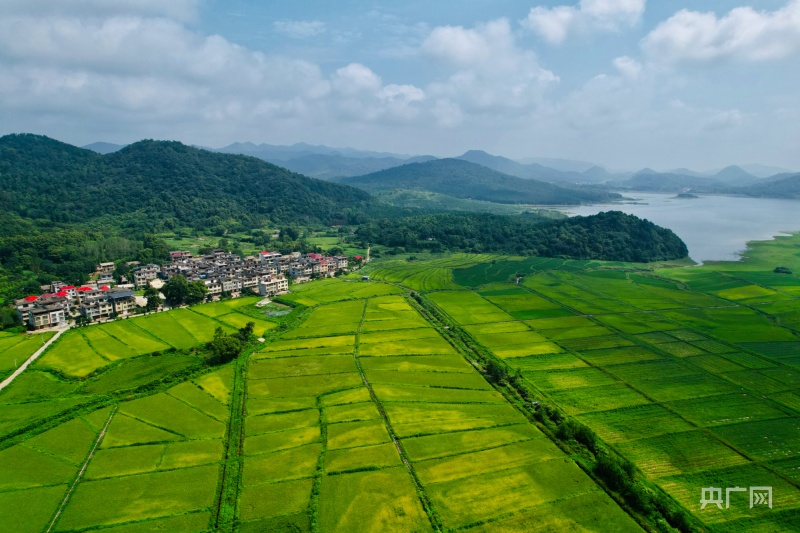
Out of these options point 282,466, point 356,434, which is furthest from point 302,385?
point 282,466

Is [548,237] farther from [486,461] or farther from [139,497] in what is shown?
[139,497]

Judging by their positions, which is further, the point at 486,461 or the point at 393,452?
the point at 393,452

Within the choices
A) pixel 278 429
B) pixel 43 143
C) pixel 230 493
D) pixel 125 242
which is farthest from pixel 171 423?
pixel 43 143

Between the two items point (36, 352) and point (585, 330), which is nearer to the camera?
point (36, 352)

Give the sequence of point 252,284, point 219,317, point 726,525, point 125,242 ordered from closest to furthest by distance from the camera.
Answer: point 726,525 < point 219,317 < point 252,284 < point 125,242

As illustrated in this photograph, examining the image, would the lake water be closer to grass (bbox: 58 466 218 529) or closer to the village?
the village

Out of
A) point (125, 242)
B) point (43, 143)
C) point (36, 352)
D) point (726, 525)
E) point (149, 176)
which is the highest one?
point (43, 143)

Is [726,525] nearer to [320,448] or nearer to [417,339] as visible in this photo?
[320,448]

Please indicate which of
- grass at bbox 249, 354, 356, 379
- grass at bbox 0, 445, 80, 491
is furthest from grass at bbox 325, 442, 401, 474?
grass at bbox 0, 445, 80, 491
